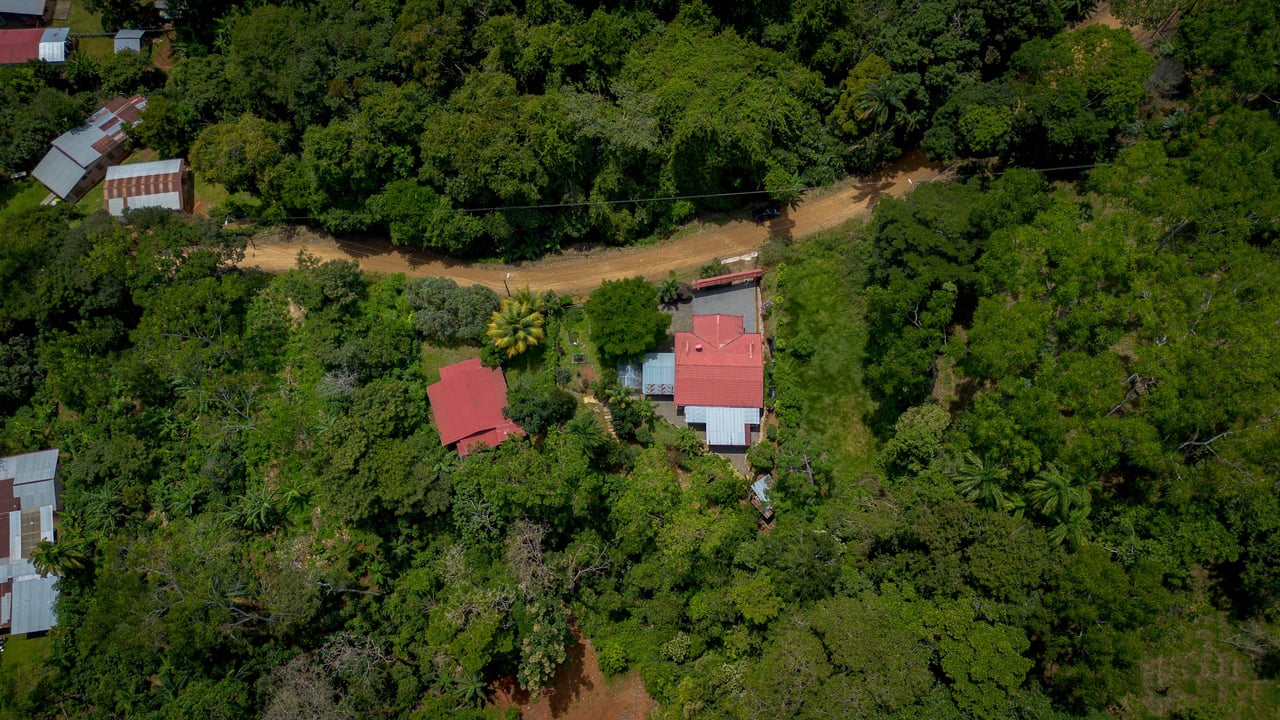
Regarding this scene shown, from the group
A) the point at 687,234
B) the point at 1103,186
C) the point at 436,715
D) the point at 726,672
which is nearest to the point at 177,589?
the point at 436,715

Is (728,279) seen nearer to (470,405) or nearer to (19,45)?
(470,405)

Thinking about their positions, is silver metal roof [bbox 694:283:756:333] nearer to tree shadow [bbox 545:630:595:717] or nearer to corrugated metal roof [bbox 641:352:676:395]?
corrugated metal roof [bbox 641:352:676:395]

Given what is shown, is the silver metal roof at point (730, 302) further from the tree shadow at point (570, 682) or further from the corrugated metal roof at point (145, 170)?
the corrugated metal roof at point (145, 170)

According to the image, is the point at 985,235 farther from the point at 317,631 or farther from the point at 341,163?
the point at 317,631

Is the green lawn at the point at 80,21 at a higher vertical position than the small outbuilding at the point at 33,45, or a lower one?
higher

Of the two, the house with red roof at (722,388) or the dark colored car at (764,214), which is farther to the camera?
the dark colored car at (764,214)

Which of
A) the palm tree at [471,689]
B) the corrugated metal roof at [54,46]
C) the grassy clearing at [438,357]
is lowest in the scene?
the palm tree at [471,689]

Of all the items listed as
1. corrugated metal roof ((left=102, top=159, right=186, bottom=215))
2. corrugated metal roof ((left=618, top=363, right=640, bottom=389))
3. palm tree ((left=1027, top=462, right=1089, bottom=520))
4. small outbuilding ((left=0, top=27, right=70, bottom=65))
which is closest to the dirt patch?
corrugated metal roof ((left=618, top=363, right=640, bottom=389))

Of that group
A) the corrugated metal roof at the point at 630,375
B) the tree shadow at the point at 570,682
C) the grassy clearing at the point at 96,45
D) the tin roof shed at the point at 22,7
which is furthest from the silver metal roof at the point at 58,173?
the tree shadow at the point at 570,682
